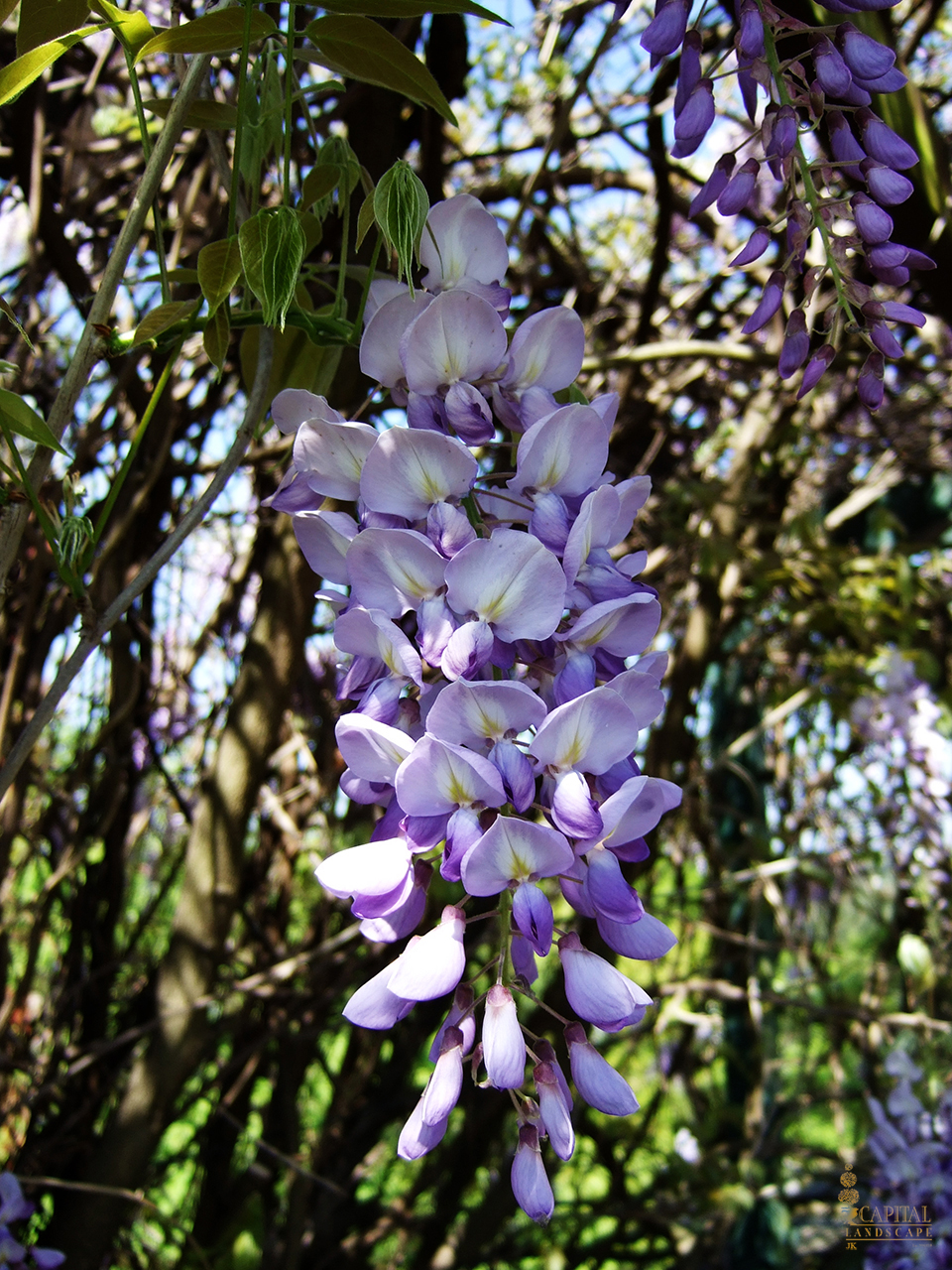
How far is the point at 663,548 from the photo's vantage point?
1.78 meters

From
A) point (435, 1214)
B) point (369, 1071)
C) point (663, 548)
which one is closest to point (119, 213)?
point (663, 548)

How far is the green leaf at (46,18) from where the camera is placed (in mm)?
486

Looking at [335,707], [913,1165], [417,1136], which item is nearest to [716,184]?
[417,1136]

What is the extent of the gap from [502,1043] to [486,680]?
153 mm

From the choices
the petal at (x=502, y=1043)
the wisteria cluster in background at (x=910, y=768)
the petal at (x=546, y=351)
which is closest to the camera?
the petal at (x=502, y=1043)

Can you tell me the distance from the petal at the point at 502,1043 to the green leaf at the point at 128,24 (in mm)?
480

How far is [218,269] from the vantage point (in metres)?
0.50

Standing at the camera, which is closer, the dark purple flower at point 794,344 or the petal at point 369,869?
the petal at point 369,869

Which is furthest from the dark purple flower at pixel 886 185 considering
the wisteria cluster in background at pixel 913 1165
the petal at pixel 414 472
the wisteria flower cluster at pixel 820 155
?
the wisteria cluster in background at pixel 913 1165

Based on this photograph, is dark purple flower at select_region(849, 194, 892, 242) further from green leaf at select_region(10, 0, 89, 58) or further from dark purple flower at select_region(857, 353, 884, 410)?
green leaf at select_region(10, 0, 89, 58)

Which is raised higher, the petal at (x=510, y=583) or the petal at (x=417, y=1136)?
the petal at (x=510, y=583)

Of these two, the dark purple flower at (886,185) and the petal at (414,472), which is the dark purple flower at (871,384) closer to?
the dark purple flower at (886,185)

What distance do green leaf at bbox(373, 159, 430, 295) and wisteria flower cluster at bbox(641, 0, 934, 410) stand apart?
22 cm

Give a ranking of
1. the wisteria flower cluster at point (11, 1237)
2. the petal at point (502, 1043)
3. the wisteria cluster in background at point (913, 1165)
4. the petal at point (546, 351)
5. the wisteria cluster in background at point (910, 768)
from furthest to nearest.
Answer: the wisteria cluster in background at point (910, 768)
the wisteria cluster in background at point (913, 1165)
the wisteria flower cluster at point (11, 1237)
the petal at point (546, 351)
the petal at point (502, 1043)
